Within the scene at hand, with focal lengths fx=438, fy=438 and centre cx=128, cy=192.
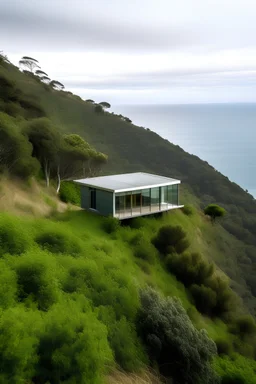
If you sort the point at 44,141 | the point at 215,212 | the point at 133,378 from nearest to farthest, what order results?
the point at 133,378 → the point at 44,141 → the point at 215,212

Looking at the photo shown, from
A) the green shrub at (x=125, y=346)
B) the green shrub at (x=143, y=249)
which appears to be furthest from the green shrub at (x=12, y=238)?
the green shrub at (x=143, y=249)

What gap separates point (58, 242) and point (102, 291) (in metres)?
4.02

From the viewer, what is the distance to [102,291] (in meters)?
17.8

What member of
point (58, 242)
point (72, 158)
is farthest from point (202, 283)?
point (72, 158)

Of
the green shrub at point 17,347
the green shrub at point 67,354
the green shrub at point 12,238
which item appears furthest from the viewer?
the green shrub at point 12,238

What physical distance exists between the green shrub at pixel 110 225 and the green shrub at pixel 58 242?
7.71 meters

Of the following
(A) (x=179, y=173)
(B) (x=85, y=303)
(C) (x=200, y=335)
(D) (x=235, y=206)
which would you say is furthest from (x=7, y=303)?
(A) (x=179, y=173)

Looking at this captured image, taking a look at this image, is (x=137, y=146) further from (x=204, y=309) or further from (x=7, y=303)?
(x=7, y=303)

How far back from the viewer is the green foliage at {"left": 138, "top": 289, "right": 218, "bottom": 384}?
17734mm

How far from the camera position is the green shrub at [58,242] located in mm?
20219

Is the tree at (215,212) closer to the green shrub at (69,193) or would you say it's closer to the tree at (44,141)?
the green shrub at (69,193)

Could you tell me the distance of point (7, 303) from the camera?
13938 mm

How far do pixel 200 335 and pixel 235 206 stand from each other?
60957 millimetres

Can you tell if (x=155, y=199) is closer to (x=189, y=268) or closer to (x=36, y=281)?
(x=189, y=268)
